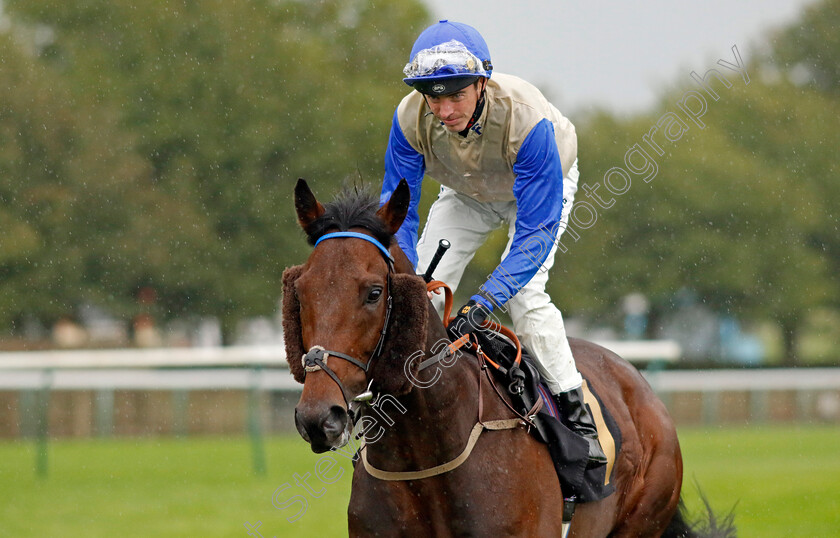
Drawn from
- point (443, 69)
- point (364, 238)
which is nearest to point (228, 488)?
point (443, 69)

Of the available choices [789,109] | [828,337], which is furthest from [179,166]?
[828,337]

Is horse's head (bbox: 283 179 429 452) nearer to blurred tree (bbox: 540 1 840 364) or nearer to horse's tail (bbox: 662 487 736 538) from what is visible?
horse's tail (bbox: 662 487 736 538)

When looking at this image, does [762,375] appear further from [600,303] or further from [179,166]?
[179,166]

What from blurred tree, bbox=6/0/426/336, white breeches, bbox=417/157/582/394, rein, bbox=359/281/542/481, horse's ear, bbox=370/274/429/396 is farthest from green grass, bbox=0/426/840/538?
blurred tree, bbox=6/0/426/336

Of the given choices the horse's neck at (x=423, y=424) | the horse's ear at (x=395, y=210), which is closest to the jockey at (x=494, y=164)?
the horse's neck at (x=423, y=424)

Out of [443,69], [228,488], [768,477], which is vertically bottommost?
[768,477]

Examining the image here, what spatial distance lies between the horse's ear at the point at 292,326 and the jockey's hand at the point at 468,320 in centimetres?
71

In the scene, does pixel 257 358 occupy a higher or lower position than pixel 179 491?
higher

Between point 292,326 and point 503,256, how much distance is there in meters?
1.19

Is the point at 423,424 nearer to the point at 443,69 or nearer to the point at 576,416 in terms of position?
the point at 576,416

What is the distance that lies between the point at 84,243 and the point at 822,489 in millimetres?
13469

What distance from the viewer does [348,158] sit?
20.1 m

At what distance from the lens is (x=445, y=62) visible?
375cm

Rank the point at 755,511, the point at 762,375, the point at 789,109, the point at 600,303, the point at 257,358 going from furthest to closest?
the point at 789,109, the point at 600,303, the point at 762,375, the point at 257,358, the point at 755,511
